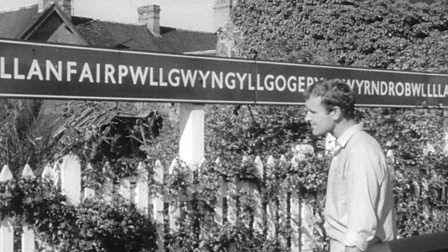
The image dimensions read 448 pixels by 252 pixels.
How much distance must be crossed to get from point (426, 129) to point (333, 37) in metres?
7.10

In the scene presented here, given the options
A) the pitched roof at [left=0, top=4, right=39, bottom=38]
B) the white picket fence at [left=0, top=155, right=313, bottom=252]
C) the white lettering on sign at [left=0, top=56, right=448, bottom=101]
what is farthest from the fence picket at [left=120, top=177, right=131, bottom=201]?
the pitched roof at [left=0, top=4, right=39, bottom=38]

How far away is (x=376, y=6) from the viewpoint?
15297 millimetres

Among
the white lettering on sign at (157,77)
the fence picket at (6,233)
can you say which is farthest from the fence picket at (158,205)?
the fence picket at (6,233)

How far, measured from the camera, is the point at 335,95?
11.4ft

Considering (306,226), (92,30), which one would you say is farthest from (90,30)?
(306,226)

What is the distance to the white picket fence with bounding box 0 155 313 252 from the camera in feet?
14.8

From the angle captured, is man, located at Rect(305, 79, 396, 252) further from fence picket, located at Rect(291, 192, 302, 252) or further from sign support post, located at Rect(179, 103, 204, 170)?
fence picket, located at Rect(291, 192, 302, 252)

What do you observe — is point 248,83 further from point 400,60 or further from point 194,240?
point 400,60

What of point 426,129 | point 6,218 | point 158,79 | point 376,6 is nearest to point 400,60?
point 376,6

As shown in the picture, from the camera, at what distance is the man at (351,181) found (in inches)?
128

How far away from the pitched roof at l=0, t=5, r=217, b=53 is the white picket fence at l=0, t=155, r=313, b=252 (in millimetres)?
17927

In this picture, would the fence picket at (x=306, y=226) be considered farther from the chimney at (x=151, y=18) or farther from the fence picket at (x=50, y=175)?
the chimney at (x=151, y=18)

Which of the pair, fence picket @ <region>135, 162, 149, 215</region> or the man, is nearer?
the man

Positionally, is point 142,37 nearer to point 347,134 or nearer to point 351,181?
point 347,134
